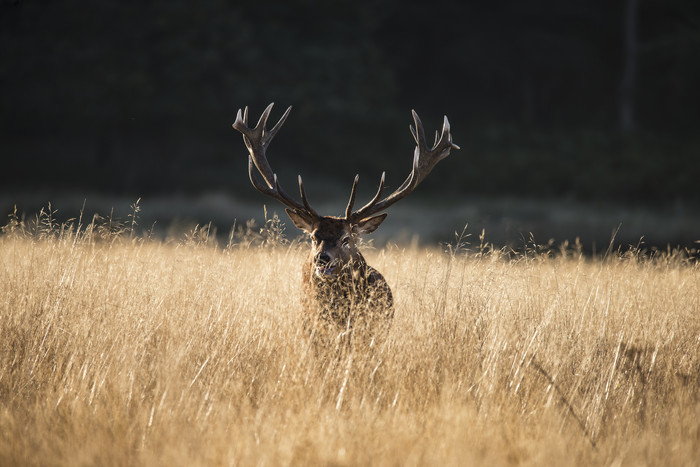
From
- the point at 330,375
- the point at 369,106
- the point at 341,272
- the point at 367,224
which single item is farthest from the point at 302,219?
the point at 369,106

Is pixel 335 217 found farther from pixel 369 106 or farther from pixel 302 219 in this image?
pixel 369 106

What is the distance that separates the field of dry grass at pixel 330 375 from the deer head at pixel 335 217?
1.75 ft

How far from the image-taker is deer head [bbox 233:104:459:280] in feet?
15.3

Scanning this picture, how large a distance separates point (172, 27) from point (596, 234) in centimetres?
1537

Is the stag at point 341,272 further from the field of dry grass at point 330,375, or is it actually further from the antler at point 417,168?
the field of dry grass at point 330,375

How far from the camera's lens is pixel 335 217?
4.94m

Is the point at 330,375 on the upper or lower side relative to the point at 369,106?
lower

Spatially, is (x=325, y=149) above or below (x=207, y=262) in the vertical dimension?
above

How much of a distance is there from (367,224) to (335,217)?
43 centimetres

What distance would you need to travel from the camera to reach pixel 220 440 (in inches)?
117

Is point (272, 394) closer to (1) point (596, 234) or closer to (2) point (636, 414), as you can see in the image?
(2) point (636, 414)

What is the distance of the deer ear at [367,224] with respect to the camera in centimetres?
518

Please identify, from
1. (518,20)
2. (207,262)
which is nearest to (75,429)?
(207,262)

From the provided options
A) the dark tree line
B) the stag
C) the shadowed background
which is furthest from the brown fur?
the dark tree line
